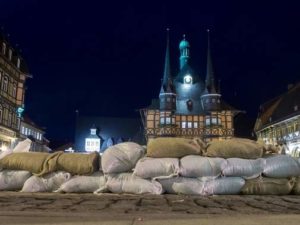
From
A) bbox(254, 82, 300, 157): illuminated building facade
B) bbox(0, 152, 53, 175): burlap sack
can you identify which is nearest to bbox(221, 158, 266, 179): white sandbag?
bbox(0, 152, 53, 175): burlap sack

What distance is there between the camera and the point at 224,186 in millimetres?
5125

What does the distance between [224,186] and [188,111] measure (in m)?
36.3

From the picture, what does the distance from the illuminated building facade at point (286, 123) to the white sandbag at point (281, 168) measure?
26.0 m

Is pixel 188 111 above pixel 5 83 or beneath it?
above

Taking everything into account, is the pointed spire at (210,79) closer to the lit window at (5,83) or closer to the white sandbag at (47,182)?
the lit window at (5,83)

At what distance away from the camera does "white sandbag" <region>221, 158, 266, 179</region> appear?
5.22 m

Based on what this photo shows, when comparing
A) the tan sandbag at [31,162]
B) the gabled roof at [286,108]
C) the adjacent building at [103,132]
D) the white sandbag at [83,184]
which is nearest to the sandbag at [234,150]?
the white sandbag at [83,184]

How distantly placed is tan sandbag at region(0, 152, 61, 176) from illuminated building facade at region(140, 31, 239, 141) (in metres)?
32.8

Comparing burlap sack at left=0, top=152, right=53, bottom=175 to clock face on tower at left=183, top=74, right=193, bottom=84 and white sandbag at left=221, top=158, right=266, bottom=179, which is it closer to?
white sandbag at left=221, top=158, right=266, bottom=179

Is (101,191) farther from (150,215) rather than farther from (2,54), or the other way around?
(2,54)

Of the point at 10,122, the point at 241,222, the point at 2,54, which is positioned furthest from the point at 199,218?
the point at 10,122

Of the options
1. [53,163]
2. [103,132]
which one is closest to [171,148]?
[53,163]

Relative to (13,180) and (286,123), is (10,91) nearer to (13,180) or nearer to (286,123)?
(13,180)

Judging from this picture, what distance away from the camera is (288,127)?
1345 inches
